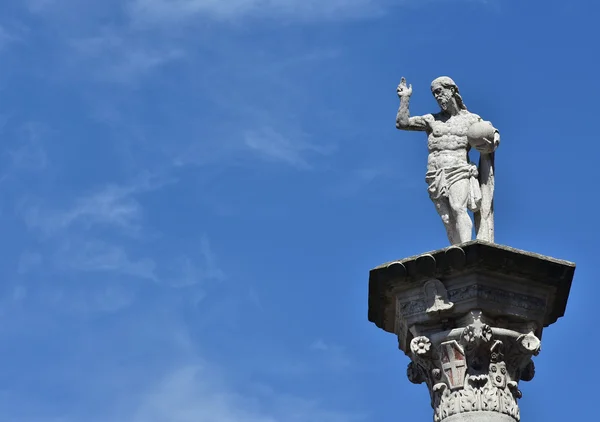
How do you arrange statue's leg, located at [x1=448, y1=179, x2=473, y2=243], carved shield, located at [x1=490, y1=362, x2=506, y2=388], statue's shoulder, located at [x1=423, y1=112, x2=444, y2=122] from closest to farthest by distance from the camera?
carved shield, located at [x1=490, y1=362, x2=506, y2=388]
statue's leg, located at [x1=448, y1=179, x2=473, y2=243]
statue's shoulder, located at [x1=423, y1=112, x2=444, y2=122]

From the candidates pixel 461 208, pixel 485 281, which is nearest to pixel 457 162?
pixel 461 208

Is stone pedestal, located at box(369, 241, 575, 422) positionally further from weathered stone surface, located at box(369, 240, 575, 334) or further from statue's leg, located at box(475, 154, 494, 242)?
statue's leg, located at box(475, 154, 494, 242)

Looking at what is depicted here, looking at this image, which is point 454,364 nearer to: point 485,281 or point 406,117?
point 485,281

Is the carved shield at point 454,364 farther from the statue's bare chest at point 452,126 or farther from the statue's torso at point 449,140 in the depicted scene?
the statue's bare chest at point 452,126

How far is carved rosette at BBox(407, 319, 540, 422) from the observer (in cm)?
2002

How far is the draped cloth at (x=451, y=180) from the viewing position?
2202 centimetres

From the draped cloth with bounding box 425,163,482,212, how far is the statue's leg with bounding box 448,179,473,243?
0.06m

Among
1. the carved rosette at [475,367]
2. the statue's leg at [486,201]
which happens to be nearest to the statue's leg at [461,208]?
the statue's leg at [486,201]

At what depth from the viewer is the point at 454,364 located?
20281 millimetres

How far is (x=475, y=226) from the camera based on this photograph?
867 inches

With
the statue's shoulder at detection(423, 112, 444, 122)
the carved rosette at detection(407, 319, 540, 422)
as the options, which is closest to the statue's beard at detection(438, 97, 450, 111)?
the statue's shoulder at detection(423, 112, 444, 122)

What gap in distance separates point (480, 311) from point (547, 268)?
4.26 ft

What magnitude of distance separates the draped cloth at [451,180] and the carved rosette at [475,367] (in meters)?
2.49

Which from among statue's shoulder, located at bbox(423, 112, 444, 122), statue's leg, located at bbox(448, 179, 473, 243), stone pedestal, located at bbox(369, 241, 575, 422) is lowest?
stone pedestal, located at bbox(369, 241, 575, 422)
